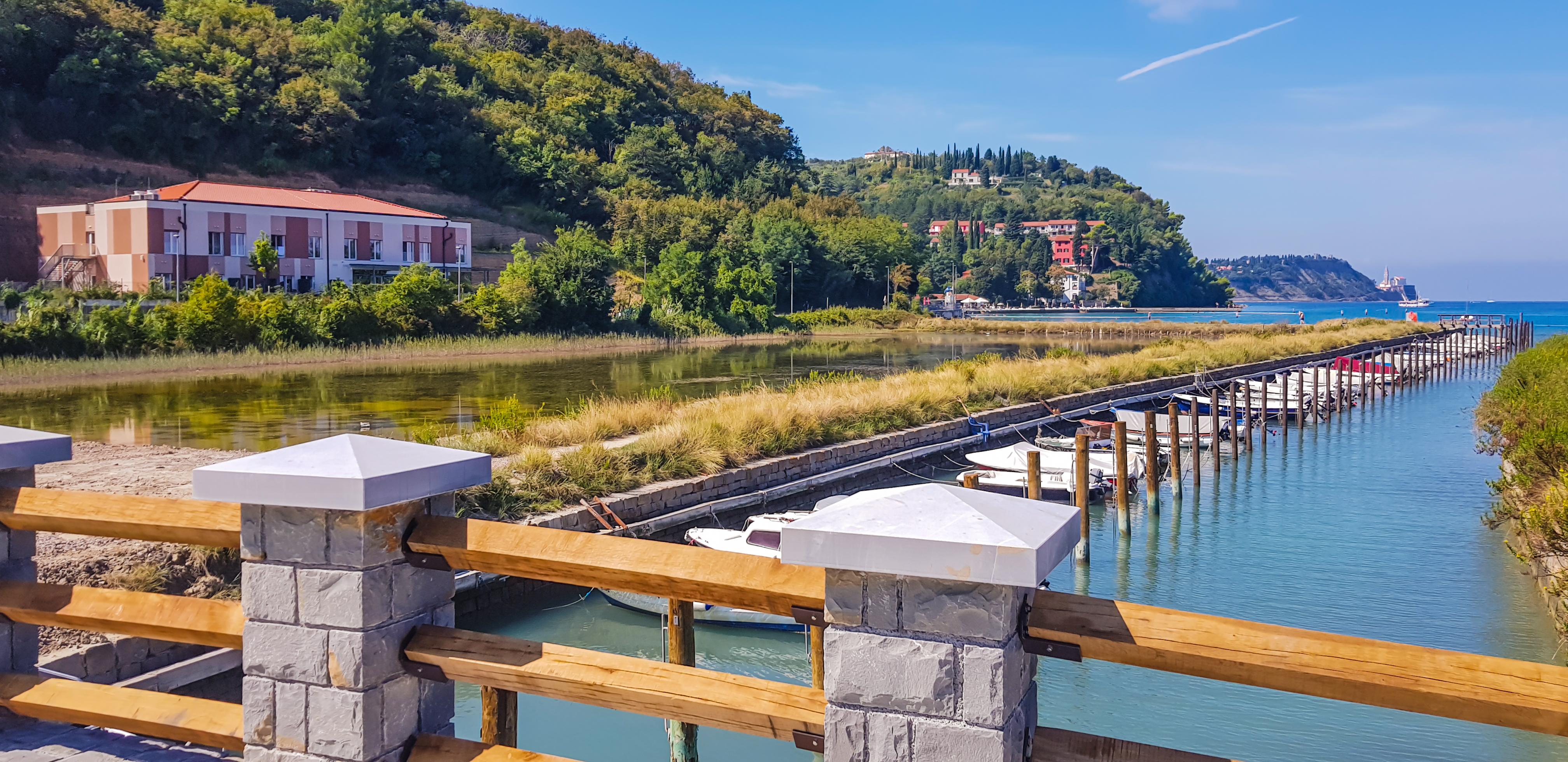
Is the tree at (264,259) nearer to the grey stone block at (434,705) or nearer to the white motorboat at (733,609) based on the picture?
the white motorboat at (733,609)

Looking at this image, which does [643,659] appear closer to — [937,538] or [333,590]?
[333,590]

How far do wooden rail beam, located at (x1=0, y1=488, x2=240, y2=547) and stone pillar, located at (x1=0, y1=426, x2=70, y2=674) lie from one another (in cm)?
10

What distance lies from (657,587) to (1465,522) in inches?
784

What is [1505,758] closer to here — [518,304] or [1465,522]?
[1465,522]

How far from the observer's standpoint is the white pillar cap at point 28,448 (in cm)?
393

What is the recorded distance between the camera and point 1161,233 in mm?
193625

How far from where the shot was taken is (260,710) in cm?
323

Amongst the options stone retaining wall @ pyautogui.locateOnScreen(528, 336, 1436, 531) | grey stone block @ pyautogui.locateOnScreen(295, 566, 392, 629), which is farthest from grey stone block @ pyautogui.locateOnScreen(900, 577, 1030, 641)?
stone retaining wall @ pyautogui.locateOnScreen(528, 336, 1436, 531)

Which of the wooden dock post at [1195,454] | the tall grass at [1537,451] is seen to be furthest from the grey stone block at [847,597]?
the wooden dock post at [1195,454]

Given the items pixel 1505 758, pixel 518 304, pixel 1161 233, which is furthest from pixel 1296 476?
pixel 1161 233

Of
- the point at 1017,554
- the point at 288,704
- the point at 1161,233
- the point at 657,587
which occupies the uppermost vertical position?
the point at 1161,233

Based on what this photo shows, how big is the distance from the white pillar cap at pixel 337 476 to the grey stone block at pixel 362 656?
Result: 376mm

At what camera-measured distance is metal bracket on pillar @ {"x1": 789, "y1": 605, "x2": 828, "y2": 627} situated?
8.58 feet

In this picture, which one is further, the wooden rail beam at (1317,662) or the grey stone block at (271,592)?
the grey stone block at (271,592)
